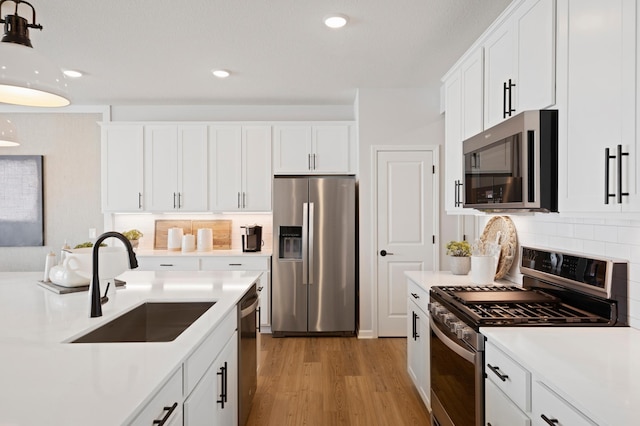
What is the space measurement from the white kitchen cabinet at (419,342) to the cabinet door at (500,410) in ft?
2.98

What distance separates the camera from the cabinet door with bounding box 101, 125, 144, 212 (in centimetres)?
469

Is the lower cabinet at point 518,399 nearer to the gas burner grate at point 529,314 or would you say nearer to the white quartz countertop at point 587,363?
the white quartz countertop at point 587,363

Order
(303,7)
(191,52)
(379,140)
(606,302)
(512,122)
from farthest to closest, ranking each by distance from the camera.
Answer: (379,140)
(191,52)
(303,7)
(512,122)
(606,302)

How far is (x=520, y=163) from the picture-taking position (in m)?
1.87

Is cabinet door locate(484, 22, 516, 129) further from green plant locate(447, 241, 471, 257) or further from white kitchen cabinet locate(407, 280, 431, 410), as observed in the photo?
white kitchen cabinet locate(407, 280, 431, 410)

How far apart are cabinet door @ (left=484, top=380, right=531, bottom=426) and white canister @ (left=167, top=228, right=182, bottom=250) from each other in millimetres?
3905

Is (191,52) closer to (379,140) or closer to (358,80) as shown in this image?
(358,80)

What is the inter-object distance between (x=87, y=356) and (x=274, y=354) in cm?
279

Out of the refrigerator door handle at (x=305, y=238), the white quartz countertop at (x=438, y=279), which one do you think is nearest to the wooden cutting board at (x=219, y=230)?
the refrigerator door handle at (x=305, y=238)

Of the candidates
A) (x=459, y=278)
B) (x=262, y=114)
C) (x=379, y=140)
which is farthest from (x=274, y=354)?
(x=262, y=114)

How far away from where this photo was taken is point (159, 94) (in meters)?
4.54

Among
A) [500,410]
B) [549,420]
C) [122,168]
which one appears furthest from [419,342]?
[122,168]

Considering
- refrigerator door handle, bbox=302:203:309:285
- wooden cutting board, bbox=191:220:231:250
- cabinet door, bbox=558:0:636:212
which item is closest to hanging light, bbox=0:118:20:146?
wooden cutting board, bbox=191:220:231:250

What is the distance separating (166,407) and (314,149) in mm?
3706
